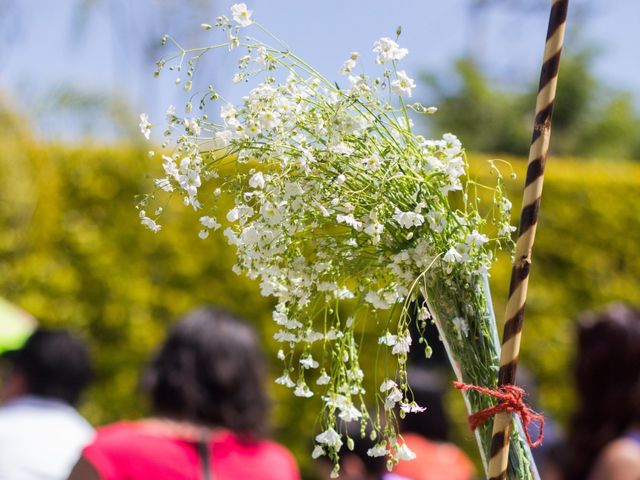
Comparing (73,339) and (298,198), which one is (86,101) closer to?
(73,339)

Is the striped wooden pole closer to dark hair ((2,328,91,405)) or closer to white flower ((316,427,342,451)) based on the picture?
white flower ((316,427,342,451))

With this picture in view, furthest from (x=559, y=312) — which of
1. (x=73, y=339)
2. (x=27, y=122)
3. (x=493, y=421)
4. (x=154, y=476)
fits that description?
(x=493, y=421)

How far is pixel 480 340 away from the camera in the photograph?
150 cm

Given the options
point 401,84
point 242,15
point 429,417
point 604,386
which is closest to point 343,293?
point 401,84

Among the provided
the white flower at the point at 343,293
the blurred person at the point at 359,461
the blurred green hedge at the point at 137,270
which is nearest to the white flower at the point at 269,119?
the white flower at the point at 343,293

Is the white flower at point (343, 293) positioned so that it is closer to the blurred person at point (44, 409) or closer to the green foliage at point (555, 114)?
the blurred person at point (44, 409)

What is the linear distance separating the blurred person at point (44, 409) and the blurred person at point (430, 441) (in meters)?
1.34

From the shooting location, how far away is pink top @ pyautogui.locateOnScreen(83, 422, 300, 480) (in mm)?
2234

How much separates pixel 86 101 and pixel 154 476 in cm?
614

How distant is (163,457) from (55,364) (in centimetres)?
168

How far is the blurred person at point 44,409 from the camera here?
3.16 meters

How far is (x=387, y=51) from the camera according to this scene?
1.41 meters

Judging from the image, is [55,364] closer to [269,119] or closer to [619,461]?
[619,461]

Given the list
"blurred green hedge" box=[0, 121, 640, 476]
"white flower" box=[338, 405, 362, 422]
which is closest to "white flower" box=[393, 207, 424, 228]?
"white flower" box=[338, 405, 362, 422]
